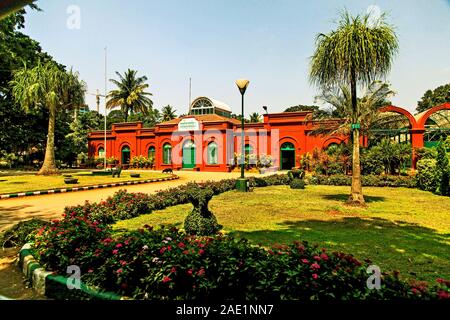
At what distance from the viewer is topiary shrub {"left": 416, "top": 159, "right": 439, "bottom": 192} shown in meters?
14.9

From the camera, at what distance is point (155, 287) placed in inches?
131

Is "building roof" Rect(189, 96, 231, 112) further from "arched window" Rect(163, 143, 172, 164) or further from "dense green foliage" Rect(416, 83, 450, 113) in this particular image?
"dense green foliage" Rect(416, 83, 450, 113)

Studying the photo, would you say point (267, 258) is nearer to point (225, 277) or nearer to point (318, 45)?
point (225, 277)

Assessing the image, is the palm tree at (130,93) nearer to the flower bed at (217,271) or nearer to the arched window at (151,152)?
the arched window at (151,152)

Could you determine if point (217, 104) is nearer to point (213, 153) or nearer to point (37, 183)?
point (213, 153)

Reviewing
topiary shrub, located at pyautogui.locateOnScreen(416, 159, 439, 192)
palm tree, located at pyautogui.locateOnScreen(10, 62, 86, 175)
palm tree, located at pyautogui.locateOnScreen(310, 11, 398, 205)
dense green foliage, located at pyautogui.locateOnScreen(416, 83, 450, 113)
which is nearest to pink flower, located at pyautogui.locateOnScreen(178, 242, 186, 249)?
palm tree, located at pyautogui.locateOnScreen(310, 11, 398, 205)

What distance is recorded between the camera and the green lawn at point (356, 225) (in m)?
5.14

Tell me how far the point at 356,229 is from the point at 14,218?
32.4ft

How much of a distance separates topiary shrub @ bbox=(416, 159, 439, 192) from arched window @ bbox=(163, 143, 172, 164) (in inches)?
1022

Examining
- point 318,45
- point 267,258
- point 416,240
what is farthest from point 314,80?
point 267,258

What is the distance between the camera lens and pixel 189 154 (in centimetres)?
3359

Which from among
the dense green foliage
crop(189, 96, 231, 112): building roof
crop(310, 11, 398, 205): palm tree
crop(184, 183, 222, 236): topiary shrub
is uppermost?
the dense green foliage

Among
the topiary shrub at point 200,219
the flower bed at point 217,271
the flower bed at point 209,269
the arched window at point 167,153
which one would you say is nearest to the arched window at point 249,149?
the arched window at point 167,153

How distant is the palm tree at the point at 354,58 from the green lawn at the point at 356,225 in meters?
1.80
